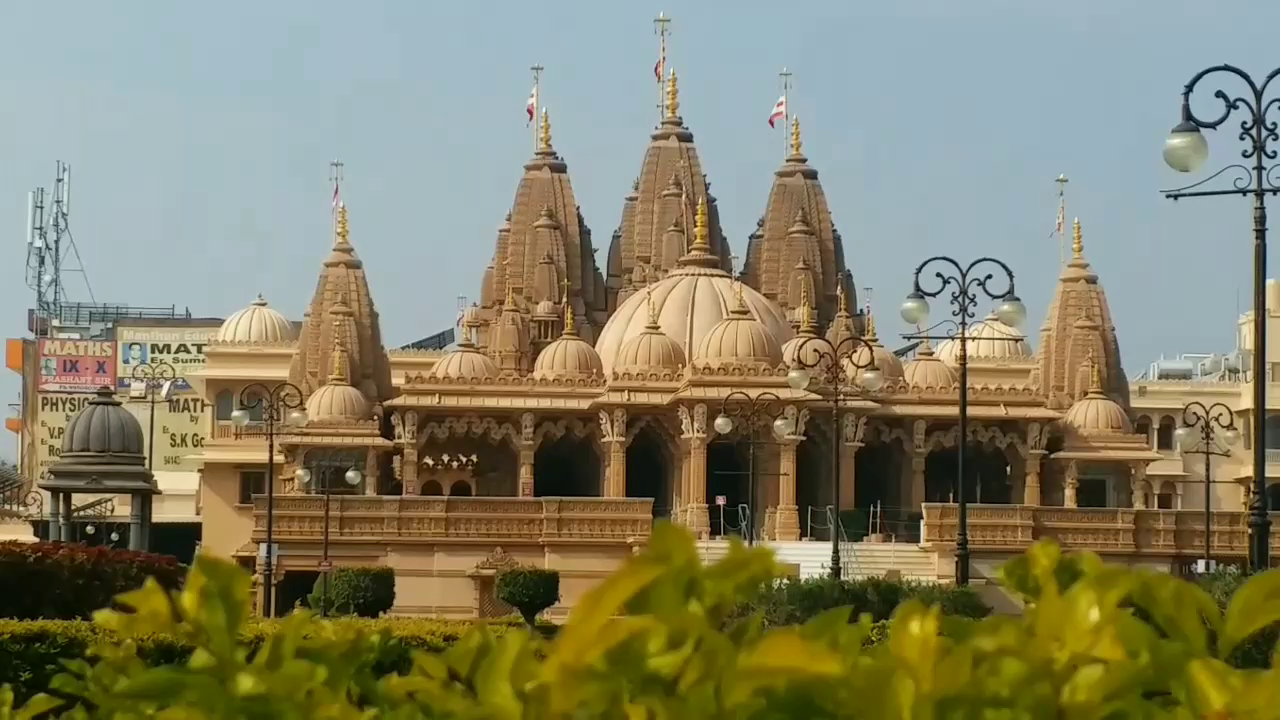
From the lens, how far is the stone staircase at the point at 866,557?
149 ft

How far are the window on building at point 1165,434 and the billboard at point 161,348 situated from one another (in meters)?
40.0

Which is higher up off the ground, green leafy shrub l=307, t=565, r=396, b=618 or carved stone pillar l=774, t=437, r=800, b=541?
carved stone pillar l=774, t=437, r=800, b=541

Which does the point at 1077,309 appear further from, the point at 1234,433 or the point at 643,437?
the point at 1234,433

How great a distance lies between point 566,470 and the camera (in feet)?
202

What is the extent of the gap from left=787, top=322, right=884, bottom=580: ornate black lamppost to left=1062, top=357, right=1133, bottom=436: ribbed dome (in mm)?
5579

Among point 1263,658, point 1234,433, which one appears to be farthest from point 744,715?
point 1234,433

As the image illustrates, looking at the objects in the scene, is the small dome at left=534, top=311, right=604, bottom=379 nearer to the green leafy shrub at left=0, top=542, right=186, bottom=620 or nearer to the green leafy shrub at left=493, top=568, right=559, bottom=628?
the green leafy shrub at left=493, top=568, right=559, bottom=628

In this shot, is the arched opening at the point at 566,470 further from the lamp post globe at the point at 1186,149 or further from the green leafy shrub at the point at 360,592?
the lamp post globe at the point at 1186,149

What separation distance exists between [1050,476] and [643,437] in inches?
409

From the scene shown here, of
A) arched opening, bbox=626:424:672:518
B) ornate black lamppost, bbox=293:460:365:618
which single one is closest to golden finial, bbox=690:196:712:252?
arched opening, bbox=626:424:672:518

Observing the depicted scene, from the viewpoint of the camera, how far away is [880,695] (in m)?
3.65

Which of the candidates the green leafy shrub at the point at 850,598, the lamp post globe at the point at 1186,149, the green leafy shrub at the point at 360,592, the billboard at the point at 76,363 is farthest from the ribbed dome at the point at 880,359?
the billboard at the point at 76,363

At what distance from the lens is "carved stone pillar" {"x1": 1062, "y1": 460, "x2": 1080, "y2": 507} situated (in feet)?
183

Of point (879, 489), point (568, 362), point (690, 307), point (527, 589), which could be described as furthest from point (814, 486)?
point (527, 589)
